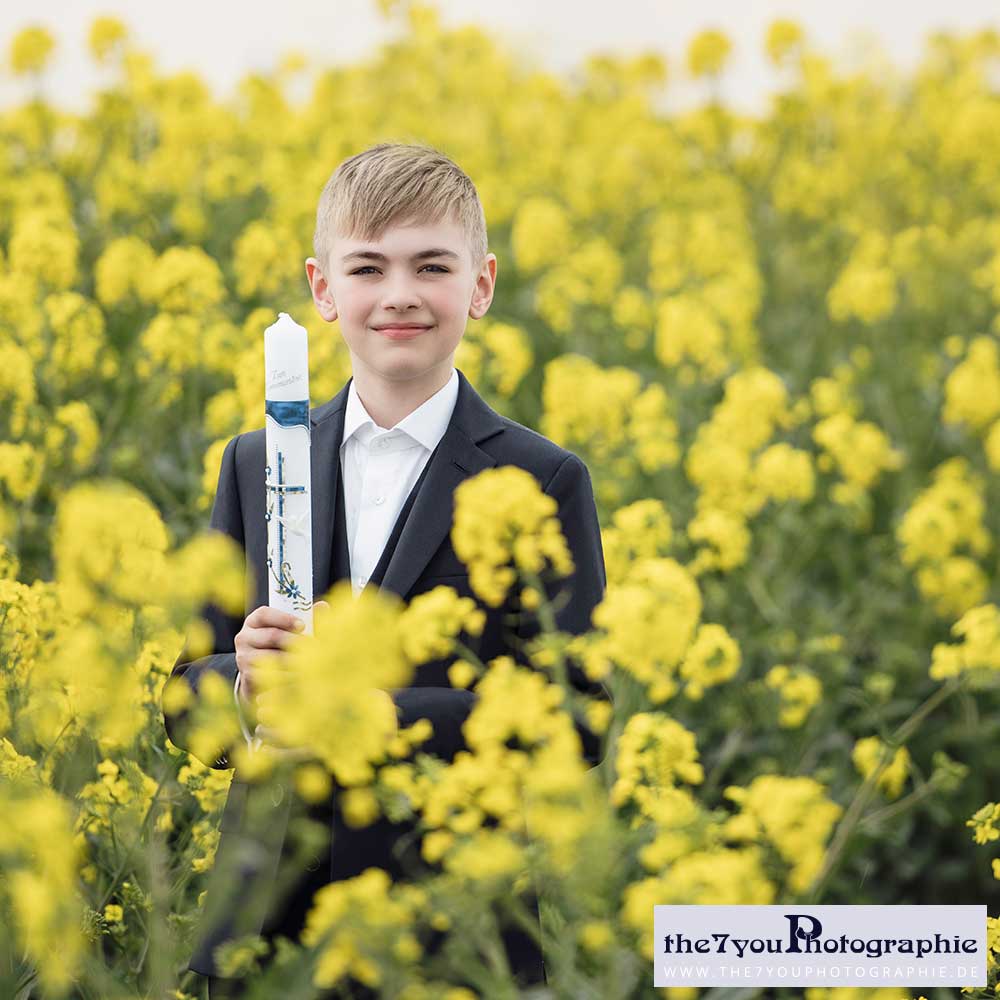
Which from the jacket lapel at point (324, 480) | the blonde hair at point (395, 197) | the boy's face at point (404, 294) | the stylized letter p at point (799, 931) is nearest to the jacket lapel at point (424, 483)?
the jacket lapel at point (324, 480)

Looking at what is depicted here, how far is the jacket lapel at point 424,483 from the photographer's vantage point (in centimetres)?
217

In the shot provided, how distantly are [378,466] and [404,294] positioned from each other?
0.26 meters

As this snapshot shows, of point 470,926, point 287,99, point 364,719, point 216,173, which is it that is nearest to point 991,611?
point 470,926

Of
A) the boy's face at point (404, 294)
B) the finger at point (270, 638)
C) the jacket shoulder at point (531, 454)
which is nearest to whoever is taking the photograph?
the finger at point (270, 638)

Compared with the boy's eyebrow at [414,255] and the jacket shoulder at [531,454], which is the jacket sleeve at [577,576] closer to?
the jacket shoulder at [531,454]

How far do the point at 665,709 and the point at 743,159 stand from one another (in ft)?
14.9

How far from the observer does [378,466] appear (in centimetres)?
225

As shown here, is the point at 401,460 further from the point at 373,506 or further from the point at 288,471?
the point at 288,471

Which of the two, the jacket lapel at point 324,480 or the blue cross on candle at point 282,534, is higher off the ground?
the jacket lapel at point 324,480

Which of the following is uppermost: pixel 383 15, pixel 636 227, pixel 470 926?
pixel 383 15

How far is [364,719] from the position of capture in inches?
62.3

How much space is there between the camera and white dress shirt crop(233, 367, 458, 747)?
87.7 inches

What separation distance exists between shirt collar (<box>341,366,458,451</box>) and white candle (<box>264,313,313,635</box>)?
281mm

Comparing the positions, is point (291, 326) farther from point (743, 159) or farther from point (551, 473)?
point (743, 159)
